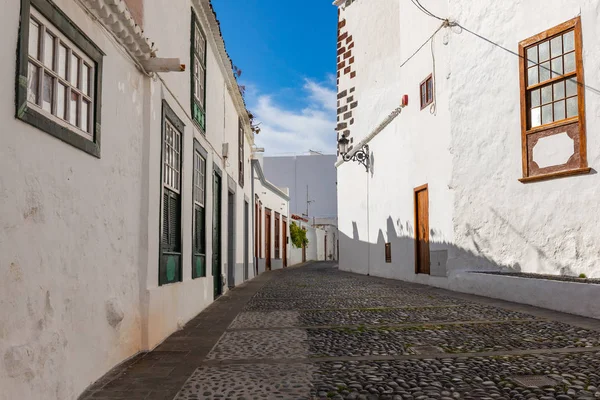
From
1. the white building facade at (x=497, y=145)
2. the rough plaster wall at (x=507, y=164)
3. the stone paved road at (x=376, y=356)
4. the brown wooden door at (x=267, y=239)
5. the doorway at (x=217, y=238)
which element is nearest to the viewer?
the stone paved road at (x=376, y=356)

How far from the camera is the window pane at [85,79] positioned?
147 inches

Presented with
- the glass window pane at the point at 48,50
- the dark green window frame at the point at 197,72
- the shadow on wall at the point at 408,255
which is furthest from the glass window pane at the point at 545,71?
the glass window pane at the point at 48,50

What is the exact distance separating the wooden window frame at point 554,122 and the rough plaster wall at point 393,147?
1564mm

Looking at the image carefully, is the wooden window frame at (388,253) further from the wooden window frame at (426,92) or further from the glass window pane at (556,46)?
the glass window pane at (556,46)

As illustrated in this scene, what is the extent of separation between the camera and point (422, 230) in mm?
11805

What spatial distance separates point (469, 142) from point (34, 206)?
8.16 meters

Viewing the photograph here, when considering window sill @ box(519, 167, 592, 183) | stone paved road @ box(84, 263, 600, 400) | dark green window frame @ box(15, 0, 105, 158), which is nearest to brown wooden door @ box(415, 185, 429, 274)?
window sill @ box(519, 167, 592, 183)

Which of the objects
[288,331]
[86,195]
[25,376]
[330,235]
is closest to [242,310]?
[288,331]

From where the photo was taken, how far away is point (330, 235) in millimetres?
44500

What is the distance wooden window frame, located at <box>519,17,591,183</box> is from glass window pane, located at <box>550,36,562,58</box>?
6cm

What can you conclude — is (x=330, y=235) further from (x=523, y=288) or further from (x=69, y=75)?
(x=69, y=75)

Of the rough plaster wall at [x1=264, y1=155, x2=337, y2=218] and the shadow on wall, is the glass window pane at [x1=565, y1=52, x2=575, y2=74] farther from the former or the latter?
the rough plaster wall at [x1=264, y1=155, x2=337, y2=218]

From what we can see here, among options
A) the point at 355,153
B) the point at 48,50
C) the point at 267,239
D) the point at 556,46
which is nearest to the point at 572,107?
the point at 556,46

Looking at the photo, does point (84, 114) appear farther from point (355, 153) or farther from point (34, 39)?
point (355, 153)
